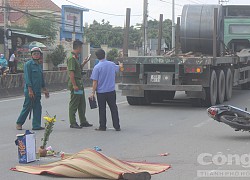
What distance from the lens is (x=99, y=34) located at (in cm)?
7825

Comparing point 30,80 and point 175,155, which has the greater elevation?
point 30,80

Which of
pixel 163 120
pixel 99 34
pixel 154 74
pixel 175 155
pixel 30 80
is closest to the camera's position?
pixel 175 155

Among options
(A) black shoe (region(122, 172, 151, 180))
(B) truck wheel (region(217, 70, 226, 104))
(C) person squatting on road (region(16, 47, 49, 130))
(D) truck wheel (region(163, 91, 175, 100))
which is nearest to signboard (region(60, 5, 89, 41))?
(D) truck wheel (region(163, 91, 175, 100))

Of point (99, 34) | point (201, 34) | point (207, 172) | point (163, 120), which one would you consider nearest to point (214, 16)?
point (201, 34)

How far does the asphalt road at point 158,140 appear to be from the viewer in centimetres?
718

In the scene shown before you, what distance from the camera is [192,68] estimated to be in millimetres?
13898

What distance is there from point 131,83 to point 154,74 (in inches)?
31.6

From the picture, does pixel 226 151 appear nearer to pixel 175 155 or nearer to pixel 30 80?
pixel 175 155

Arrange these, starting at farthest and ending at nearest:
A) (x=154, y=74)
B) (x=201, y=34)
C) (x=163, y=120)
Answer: (x=201, y=34) → (x=154, y=74) → (x=163, y=120)

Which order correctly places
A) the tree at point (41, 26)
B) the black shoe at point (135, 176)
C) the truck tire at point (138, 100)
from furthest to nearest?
the tree at point (41, 26)
the truck tire at point (138, 100)
the black shoe at point (135, 176)

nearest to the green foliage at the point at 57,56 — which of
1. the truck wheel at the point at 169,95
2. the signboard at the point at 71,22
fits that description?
the signboard at the point at 71,22

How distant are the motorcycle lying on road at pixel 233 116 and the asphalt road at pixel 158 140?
0.89ft

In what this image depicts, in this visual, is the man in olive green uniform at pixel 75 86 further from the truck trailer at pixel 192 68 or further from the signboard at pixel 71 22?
the signboard at pixel 71 22

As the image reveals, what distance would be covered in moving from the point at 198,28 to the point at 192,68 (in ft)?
7.98
